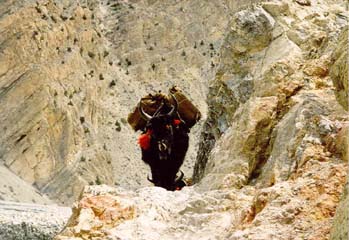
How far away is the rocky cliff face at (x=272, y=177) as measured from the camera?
12.1ft

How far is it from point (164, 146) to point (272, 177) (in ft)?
27.4

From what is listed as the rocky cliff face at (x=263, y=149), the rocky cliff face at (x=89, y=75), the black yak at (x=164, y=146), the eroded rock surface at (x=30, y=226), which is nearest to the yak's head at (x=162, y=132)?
the black yak at (x=164, y=146)

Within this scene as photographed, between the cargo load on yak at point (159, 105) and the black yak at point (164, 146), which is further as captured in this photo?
the cargo load on yak at point (159, 105)

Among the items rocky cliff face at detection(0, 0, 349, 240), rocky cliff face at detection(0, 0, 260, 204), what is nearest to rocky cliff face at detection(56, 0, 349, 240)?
rocky cliff face at detection(0, 0, 349, 240)

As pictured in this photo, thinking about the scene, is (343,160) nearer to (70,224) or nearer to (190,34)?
(70,224)

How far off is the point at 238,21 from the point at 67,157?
25.0m

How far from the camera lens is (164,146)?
12.8 meters

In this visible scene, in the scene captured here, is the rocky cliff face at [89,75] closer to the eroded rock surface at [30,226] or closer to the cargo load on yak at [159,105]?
the cargo load on yak at [159,105]

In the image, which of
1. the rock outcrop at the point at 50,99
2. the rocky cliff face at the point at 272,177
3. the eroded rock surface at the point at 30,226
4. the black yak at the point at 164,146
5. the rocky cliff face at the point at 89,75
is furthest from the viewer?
the rocky cliff face at the point at 89,75

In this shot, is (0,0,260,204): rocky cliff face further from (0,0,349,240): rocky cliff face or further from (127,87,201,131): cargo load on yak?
(0,0,349,240): rocky cliff face

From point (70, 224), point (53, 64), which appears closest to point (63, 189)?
point (53, 64)

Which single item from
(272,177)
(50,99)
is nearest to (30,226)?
(272,177)

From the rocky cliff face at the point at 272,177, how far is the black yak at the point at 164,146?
19.5 feet

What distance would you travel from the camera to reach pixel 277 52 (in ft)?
22.8
